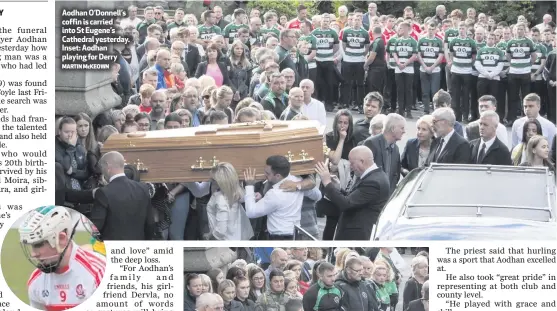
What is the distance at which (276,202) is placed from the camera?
894cm

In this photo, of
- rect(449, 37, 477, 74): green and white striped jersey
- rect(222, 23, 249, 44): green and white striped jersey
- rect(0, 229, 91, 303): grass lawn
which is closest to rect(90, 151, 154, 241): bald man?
rect(0, 229, 91, 303): grass lawn

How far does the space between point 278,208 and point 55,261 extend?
49.4 inches

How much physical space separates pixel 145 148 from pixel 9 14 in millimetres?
1342

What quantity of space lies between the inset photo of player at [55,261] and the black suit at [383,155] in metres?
1.81

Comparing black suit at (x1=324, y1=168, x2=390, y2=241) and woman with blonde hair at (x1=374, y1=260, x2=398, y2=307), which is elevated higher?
black suit at (x1=324, y1=168, x2=390, y2=241)

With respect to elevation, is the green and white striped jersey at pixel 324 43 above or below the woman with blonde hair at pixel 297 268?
above

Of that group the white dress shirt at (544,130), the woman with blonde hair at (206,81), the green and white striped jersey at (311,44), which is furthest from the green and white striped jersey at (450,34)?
the woman with blonde hair at (206,81)

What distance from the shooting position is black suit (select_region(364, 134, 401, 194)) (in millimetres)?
9797

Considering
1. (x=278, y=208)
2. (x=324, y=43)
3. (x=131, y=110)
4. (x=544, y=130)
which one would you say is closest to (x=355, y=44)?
(x=324, y=43)

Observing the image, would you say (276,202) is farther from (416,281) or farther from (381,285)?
(416,281)

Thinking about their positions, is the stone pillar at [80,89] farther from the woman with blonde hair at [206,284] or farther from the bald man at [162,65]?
the bald man at [162,65]

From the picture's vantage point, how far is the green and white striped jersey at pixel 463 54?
14083 mm

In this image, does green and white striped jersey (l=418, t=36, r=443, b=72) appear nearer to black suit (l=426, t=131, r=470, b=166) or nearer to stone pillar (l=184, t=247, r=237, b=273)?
black suit (l=426, t=131, r=470, b=166)

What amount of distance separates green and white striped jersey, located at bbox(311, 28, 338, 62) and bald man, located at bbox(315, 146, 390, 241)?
17.0 feet
